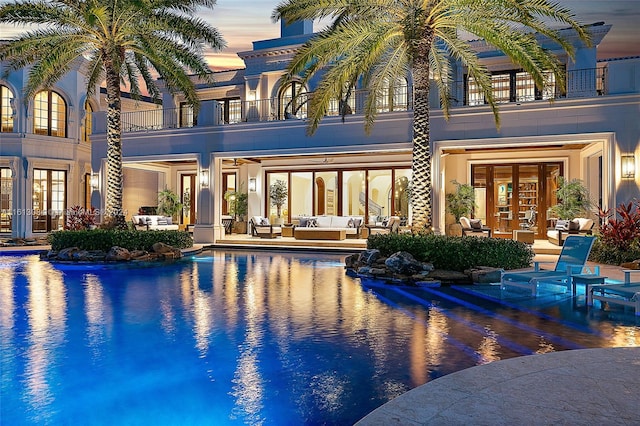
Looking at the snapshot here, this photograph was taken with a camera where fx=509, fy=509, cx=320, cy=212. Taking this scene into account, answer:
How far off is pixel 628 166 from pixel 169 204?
19193 mm

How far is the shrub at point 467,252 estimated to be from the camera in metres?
10.9

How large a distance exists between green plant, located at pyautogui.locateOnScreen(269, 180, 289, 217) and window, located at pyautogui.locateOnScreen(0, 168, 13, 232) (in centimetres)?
1304

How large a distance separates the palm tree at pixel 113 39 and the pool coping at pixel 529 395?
13.5 metres

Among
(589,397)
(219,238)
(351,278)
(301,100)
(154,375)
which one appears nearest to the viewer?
(589,397)

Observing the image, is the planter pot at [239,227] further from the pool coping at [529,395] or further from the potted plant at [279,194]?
the pool coping at [529,395]

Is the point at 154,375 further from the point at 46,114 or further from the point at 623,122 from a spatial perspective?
the point at 46,114

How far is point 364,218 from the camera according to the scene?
2281 centimetres

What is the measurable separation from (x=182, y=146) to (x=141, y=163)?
10.1ft

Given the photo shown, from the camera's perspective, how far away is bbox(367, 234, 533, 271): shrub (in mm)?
10938

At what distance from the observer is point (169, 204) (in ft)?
81.6

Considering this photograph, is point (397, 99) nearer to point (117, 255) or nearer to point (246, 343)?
point (117, 255)

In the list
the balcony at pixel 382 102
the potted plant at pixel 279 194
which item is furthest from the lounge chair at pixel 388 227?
the potted plant at pixel 279 194

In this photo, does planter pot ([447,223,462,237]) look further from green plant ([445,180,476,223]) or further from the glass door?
the glass door

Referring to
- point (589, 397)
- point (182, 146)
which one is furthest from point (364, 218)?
point (589, 397)
